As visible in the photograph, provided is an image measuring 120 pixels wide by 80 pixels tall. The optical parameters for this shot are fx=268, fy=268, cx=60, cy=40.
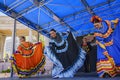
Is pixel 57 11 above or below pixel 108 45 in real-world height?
above

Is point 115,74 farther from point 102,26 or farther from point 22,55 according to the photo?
point 22,55

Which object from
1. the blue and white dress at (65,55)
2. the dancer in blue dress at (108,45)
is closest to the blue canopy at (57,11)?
the blue and white dress at (65,55)

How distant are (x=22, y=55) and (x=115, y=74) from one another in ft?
7.93

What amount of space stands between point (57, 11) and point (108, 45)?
4.11 meters

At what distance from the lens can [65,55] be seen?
5.58 m

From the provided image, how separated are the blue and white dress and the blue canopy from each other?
2.40 meters

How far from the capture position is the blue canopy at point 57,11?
25.9 feet

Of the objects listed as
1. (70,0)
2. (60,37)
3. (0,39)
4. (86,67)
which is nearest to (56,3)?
(70,0)

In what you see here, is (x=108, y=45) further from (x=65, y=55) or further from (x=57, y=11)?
(x=57, y=11)

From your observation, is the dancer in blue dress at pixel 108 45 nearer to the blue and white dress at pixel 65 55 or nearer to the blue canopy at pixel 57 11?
the blue and white dress at pixel 65 55

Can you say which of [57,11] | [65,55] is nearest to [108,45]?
Answer: [65,55]

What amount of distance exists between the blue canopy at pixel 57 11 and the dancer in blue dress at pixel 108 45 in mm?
3002

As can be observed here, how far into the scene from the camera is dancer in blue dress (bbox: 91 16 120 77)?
486 cm

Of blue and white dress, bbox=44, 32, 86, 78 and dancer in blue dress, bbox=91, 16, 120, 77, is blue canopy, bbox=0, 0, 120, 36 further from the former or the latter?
dancer in blue dress, bbox=91, 16, 120, 77
